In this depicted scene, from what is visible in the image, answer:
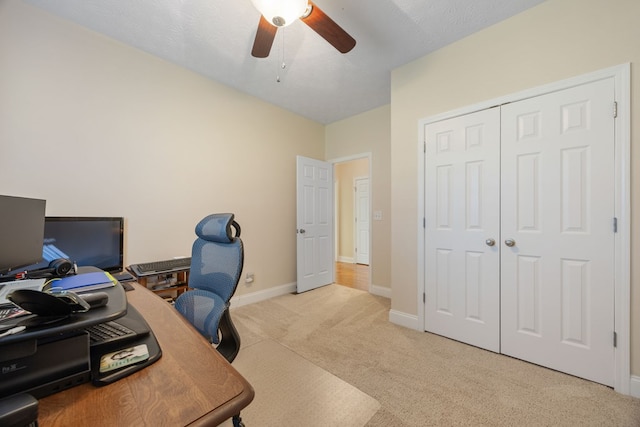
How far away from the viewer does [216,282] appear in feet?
4.17

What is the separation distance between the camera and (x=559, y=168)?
1.79 metres

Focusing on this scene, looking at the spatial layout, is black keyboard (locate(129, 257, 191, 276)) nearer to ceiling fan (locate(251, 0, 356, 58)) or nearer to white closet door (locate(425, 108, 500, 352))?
ceiling fan (locate(251, 0, 356, 58))

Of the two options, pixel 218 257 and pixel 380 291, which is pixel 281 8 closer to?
pixel 218 257

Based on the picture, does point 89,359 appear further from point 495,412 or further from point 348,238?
→ point 348,238

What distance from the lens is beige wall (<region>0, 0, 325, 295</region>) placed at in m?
1.86

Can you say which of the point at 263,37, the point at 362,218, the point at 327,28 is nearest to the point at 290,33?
the point at 263,37

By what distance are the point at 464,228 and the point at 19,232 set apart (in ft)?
9.24

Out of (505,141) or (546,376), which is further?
(505,141)

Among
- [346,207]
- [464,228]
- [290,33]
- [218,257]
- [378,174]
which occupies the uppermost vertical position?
[290,33]

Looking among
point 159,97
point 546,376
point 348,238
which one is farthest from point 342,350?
point 348,238

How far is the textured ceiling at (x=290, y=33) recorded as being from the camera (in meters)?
1.85

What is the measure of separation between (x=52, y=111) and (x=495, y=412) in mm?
3719

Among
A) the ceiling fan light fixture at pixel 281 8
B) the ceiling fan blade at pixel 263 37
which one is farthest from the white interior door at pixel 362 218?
the ceiling fan light fixture at pixel 281 8

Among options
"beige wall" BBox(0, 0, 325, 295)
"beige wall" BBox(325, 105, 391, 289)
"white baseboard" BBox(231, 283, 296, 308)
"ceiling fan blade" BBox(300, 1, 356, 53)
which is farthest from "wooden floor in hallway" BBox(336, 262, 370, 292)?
"ceiling fan blade" BBox(300, 1, 356, 53)
